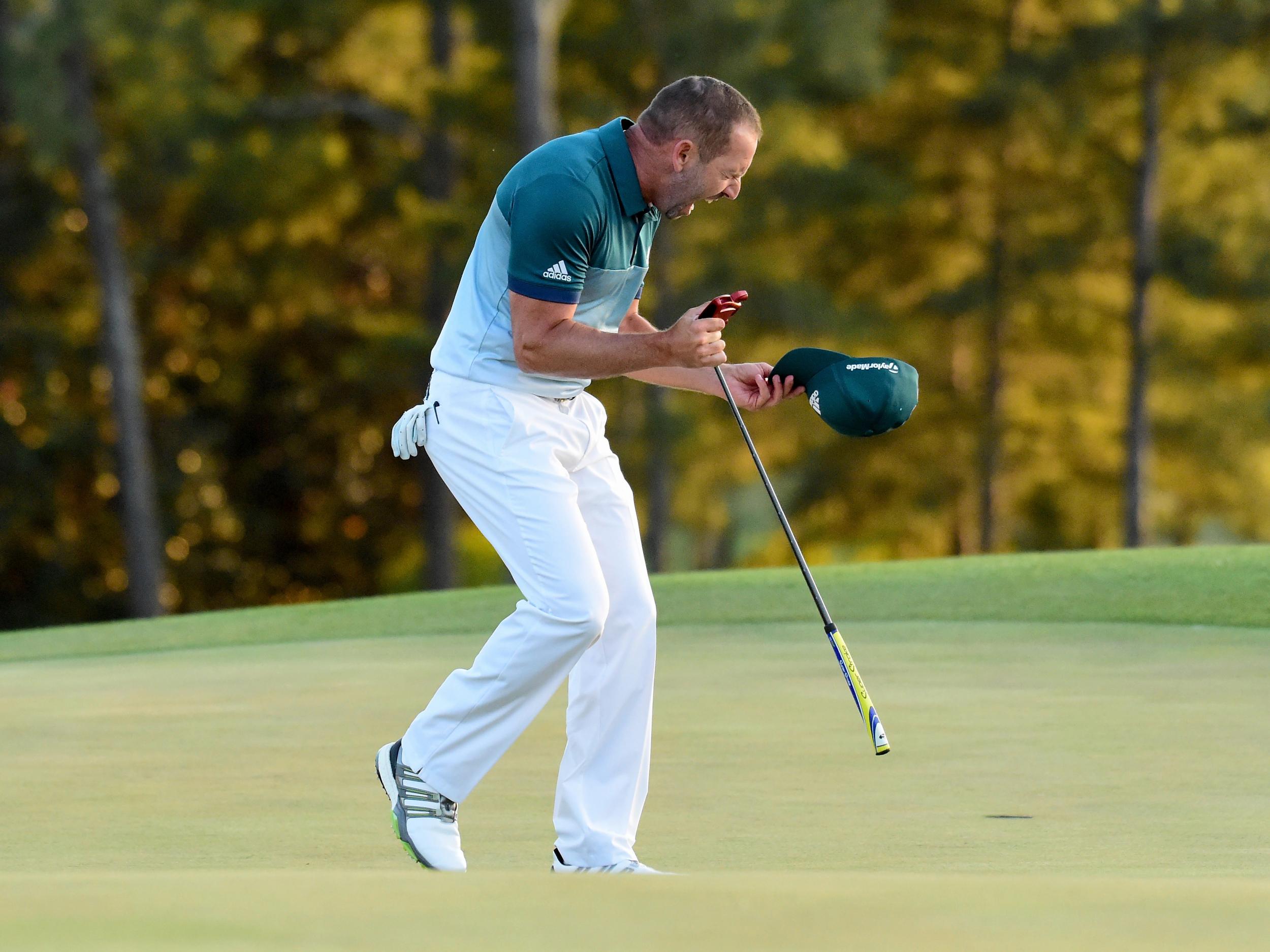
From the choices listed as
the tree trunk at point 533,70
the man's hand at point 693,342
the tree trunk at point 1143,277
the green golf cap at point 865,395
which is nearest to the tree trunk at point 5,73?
the tree trunk at point 533,70

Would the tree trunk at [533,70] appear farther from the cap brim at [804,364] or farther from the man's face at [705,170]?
the man's face at [705,170]

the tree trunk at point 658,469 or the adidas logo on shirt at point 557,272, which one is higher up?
the adidas logo on shirt at point 557,272

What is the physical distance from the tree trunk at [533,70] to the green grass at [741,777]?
963cm

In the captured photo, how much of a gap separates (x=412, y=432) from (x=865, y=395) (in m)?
0.96

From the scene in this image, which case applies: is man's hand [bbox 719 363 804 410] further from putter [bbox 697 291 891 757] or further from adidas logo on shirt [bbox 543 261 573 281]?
adidas logo on shirt [bbox 543 261 573 281]

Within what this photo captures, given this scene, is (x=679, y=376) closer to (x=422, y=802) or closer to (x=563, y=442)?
(x=563, y=442)

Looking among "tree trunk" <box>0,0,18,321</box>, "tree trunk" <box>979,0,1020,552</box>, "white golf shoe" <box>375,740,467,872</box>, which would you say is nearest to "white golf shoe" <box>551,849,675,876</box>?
"white golf shoe" <box>375,740,467,872</box>

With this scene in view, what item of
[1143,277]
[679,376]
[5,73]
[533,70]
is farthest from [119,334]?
[679,376]

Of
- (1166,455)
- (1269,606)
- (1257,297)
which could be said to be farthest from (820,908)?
(1166,455)

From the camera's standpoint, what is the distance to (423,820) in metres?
3.76

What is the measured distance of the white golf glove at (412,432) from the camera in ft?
13.3

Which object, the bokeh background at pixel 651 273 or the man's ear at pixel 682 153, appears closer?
the man's ear at pixel 682 153

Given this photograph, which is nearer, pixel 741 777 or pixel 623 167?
pixel 623 167

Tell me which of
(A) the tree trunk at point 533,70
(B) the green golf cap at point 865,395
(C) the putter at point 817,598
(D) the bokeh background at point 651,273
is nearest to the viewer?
(C) the putter at point 817,598
